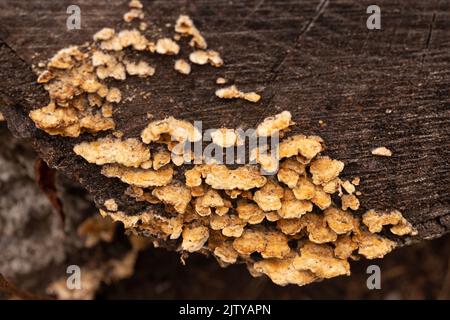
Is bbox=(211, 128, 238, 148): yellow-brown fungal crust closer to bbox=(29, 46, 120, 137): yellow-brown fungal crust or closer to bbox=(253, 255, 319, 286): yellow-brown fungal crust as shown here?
bbox=(29, 46, 120, 137): yellow-brown fungal crust

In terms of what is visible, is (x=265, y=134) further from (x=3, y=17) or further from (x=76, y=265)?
(x=76, y=265)

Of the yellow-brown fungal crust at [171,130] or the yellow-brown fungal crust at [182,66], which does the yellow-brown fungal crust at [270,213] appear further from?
the yellow-brown fungal crust at [182,66]

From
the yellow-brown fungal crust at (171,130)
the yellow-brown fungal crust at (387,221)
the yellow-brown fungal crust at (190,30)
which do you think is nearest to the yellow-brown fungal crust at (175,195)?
the yellow-brown fungal crust at (171,130)

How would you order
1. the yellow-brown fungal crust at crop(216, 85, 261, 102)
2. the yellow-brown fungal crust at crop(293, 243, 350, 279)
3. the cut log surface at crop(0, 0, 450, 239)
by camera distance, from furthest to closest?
the yellow-brown fungal crust at crop(293, 243, 350, 279), the yellow-brown fungal crust at crop(216, 85, 261, 102), the cut log surface at crop(0, 0, 450, 239)

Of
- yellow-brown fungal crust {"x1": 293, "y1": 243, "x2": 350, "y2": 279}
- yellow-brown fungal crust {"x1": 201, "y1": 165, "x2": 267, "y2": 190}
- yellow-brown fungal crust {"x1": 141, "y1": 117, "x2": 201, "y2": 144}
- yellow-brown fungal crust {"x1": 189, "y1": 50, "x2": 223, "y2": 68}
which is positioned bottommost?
yellow-brown fungal crust {"x1": 293, "y1": 243, "x2": 350, "y2": 279}

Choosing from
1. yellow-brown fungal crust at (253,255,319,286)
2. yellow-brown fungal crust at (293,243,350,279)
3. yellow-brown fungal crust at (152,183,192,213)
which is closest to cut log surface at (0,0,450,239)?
yellow-brown fungal crust at (152,183,192,213)

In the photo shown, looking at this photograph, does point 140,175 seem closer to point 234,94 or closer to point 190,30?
point 234,94

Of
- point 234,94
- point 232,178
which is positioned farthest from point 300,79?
point 232,178
